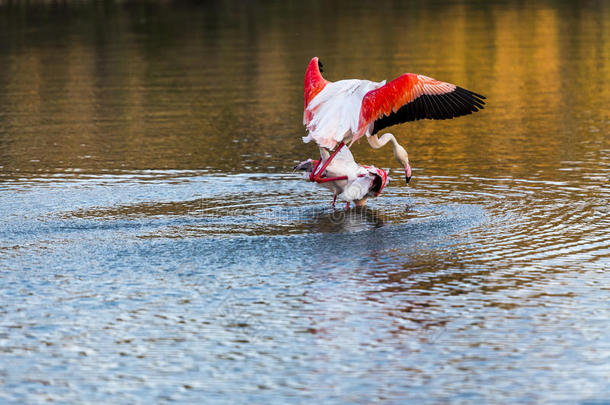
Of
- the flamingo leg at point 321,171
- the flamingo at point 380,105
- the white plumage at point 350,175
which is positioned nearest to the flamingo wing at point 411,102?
the flamingo at point 380,105

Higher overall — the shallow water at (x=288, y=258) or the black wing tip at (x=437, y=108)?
the black wing tip at (x=437, y=108)

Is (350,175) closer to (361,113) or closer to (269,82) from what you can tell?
(361,113)

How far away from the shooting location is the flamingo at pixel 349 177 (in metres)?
11.8

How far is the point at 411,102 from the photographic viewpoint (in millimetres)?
11203

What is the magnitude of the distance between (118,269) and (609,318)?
159 inches

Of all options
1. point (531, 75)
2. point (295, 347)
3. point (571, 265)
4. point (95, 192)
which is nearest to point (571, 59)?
point (531, 75)

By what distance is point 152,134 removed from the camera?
60.8 feet

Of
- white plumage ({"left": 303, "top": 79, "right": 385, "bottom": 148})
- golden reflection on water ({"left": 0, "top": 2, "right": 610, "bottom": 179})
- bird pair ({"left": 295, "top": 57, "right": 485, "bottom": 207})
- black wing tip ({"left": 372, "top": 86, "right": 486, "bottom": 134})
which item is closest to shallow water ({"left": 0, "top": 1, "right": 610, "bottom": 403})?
golden reflection on water ({"left": 0, "top": 2, "right": 610, "bottom": 179})

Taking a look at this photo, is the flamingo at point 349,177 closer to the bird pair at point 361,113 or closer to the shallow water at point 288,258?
the bird pair at point 361,113

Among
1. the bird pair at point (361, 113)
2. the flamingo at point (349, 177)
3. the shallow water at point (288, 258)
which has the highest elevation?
the bird pair at point (361, 113)

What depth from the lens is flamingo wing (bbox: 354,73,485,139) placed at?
11.2 meters

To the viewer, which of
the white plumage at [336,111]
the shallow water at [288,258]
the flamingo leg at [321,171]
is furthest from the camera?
the flamingo leg at [321,171]

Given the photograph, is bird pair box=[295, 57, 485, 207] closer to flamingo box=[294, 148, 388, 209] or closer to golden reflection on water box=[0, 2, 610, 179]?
flamingo box=[294, 148, 388, 209]

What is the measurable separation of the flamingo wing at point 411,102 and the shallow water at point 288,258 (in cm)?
103
